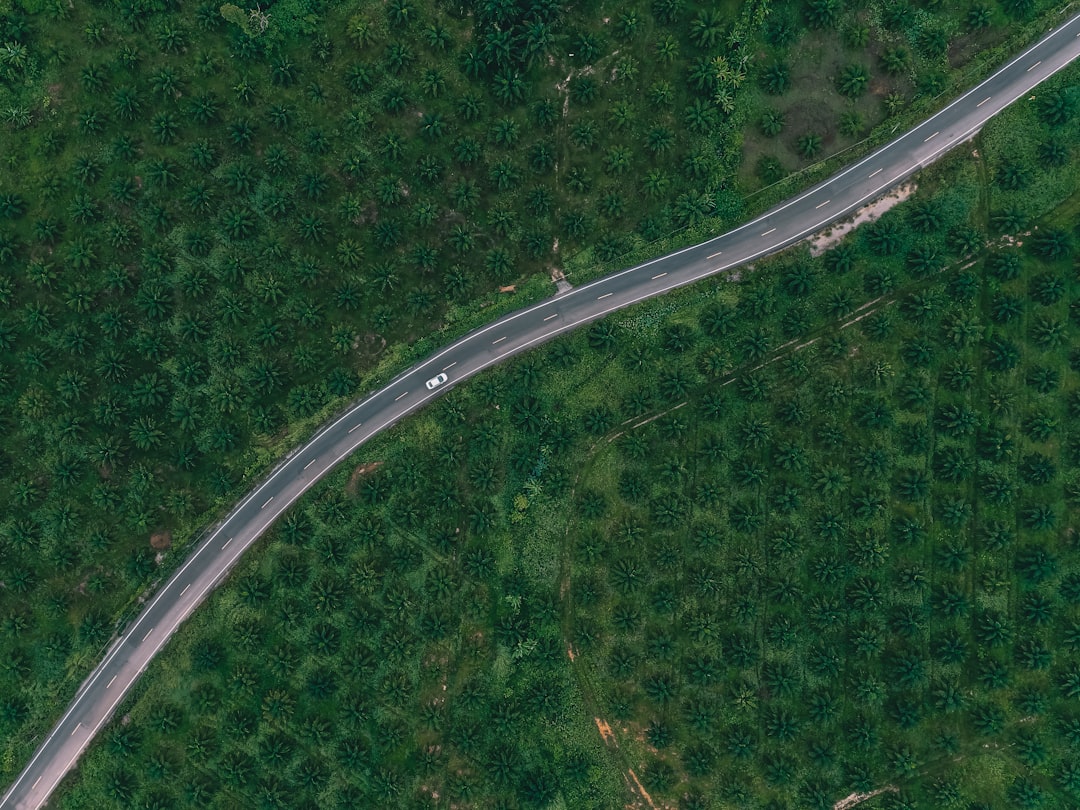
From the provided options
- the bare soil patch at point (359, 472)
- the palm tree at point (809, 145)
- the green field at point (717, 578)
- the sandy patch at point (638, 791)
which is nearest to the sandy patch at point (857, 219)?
the green field at point (717, 578)

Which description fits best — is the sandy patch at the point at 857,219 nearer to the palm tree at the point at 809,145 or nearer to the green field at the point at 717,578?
the green field at the point at 717,578

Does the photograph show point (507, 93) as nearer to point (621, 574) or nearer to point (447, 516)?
point (447, 516)

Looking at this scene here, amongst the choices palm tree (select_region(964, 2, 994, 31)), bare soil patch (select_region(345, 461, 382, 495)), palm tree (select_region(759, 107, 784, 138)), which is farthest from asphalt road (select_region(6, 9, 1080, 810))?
palm tree (select_region(759, 107, 784, 138))

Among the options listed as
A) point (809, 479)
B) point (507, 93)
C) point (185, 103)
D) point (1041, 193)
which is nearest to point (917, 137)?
point (1041, 193)

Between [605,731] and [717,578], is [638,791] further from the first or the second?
[717,578]

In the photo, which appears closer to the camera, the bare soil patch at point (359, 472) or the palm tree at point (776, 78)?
the palm tree at point (776, 78)
